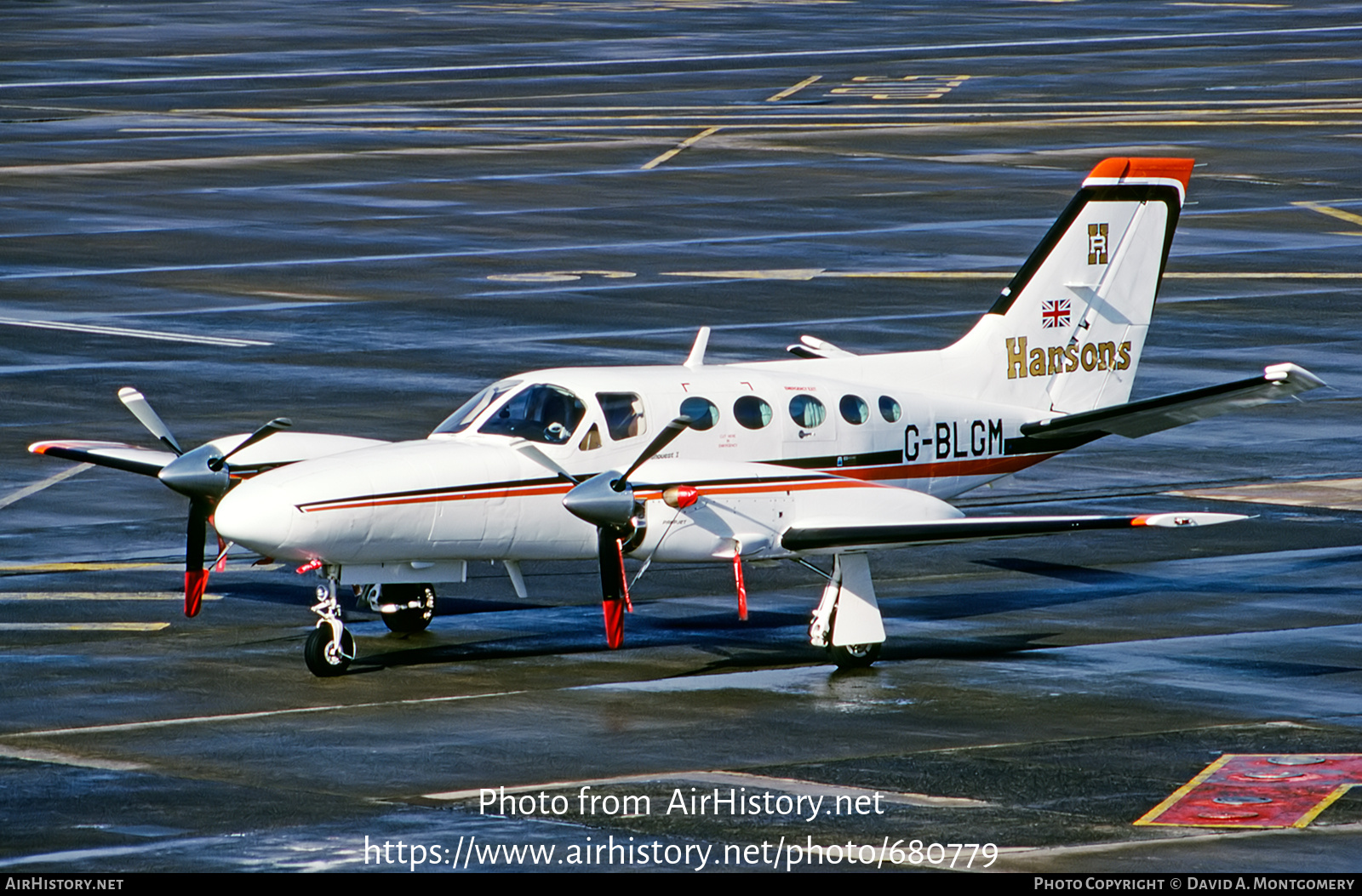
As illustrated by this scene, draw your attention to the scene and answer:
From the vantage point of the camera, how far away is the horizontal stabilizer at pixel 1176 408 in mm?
23828

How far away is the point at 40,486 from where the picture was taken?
31.2m

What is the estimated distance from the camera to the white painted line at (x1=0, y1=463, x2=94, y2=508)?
1196 inches

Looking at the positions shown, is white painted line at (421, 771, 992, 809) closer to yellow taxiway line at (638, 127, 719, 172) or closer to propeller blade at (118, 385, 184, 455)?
propeller blade at (118, 385, 184, 455)

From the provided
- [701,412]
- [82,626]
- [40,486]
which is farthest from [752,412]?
[40,486]

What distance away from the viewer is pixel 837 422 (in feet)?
79.8

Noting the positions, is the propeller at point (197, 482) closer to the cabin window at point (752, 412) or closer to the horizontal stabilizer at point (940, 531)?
the cabin window at point (752, 412)

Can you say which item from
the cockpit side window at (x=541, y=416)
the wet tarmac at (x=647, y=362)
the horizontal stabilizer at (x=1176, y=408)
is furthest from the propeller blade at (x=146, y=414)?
the horizontal stabilizer at (x=1176, y=408)

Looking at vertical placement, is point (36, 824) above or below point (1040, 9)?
below

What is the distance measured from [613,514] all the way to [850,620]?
8.79 feet

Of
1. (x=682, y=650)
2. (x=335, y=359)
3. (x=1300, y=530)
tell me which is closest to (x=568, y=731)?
(x=682, y=650)

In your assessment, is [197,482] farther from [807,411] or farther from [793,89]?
[793,89]

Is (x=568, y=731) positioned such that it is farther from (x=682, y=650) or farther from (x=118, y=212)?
(x=118, y=212)

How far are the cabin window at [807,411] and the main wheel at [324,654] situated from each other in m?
5.06

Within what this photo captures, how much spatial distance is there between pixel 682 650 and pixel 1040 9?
312 feet
